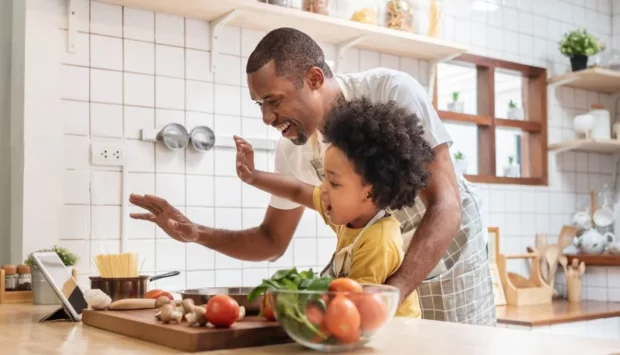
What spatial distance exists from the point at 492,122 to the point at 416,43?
2.78ft

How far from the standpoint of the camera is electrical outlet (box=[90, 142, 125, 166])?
2686mm

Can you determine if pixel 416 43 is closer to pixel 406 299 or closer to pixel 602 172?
pixel 602 172

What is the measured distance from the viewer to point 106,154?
8.87ft

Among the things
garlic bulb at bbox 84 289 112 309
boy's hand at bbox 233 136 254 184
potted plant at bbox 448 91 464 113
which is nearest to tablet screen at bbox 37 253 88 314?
garlic bulb at bbox 84 289 112 309

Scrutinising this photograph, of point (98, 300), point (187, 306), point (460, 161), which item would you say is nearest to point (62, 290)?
point (98, 300)

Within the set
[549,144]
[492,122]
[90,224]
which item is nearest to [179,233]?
[90,224]

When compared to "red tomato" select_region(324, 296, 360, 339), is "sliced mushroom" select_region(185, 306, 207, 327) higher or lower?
lower

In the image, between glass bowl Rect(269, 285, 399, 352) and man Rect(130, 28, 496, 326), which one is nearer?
glass bowl Rect(269, 285, 399, 352)

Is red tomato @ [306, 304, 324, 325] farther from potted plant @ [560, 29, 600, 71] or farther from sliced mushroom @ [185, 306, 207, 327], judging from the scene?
potted plant @ [560, 29, 600, 71]

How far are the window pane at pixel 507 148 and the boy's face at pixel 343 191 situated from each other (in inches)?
115

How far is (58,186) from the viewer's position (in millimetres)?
2609

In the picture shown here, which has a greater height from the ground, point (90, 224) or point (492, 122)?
point (492, 122)

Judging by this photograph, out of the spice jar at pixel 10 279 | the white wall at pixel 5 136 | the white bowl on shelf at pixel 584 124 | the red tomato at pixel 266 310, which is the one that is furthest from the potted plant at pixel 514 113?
the red tomato at pixel 266 310

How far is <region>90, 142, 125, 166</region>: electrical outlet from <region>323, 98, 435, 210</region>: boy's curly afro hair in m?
1.52
